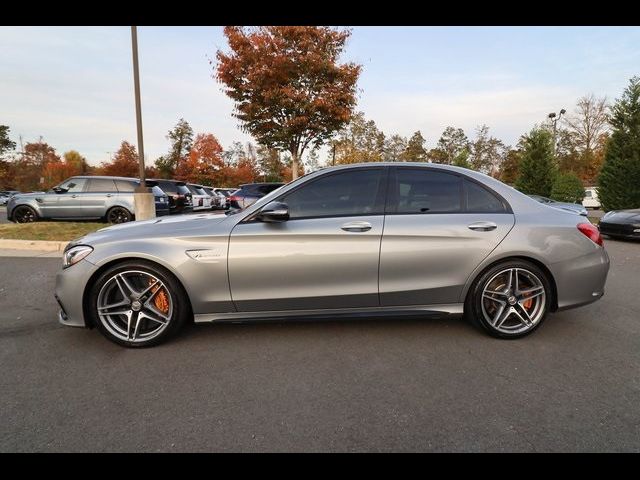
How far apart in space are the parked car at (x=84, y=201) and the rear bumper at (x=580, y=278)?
10793 millimetres

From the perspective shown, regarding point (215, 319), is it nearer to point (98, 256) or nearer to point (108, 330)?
point (108, 330)

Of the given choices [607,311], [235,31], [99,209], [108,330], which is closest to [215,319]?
[108,330]

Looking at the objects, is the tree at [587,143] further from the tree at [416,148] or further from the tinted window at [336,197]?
the tinted window at [336,197]

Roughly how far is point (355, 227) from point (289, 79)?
12552mm

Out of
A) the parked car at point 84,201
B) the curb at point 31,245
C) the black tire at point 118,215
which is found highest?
the parked car at point 84,201

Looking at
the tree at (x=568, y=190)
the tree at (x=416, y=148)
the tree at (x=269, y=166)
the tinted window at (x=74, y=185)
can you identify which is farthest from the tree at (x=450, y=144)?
the tinted window at (x=74, y=185)

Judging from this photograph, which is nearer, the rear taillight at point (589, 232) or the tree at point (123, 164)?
the rear taillight at point (589, 232)

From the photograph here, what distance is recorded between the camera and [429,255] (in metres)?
3.04

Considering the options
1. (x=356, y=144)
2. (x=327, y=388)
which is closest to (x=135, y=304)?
(x=327, y=388)

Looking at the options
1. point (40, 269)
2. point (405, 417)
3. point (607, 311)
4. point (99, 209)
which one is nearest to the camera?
point (405, 417)

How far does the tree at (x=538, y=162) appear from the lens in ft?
63.3

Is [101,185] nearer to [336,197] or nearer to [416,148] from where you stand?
[336,197]
